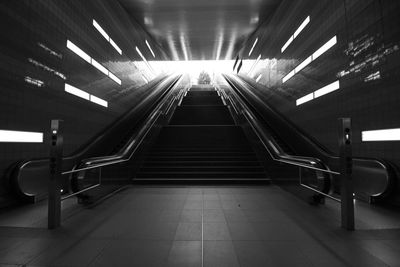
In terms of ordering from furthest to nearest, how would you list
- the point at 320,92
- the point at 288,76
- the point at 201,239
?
1. the point at 288,76
2. the point at 320,92
3. the point at 201,239

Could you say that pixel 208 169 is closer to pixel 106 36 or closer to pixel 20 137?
pixel 20 137

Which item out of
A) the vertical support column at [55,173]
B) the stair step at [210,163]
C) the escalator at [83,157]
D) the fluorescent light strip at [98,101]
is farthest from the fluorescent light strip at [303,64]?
the vertical support column at [55,173]

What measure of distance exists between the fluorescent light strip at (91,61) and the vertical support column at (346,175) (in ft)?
17.2

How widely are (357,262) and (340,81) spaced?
3.63 meters

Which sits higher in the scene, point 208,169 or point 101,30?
point 101,30

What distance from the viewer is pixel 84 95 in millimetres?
5523

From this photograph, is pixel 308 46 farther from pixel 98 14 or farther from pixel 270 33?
pixel 98 14

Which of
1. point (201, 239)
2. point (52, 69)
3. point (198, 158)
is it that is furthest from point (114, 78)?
point (201, 239)

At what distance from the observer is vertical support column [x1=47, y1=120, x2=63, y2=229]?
9.54ft

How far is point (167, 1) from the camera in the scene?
7.71 m

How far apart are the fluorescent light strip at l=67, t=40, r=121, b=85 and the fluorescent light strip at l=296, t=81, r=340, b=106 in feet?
17.8

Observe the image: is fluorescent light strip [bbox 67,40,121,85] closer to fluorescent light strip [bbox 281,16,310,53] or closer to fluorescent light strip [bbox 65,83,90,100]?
fluorescent light strip [bbox 65,83,90,100]

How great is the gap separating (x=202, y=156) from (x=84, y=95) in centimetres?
330

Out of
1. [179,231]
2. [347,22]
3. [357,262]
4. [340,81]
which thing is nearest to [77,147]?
[179,231]
